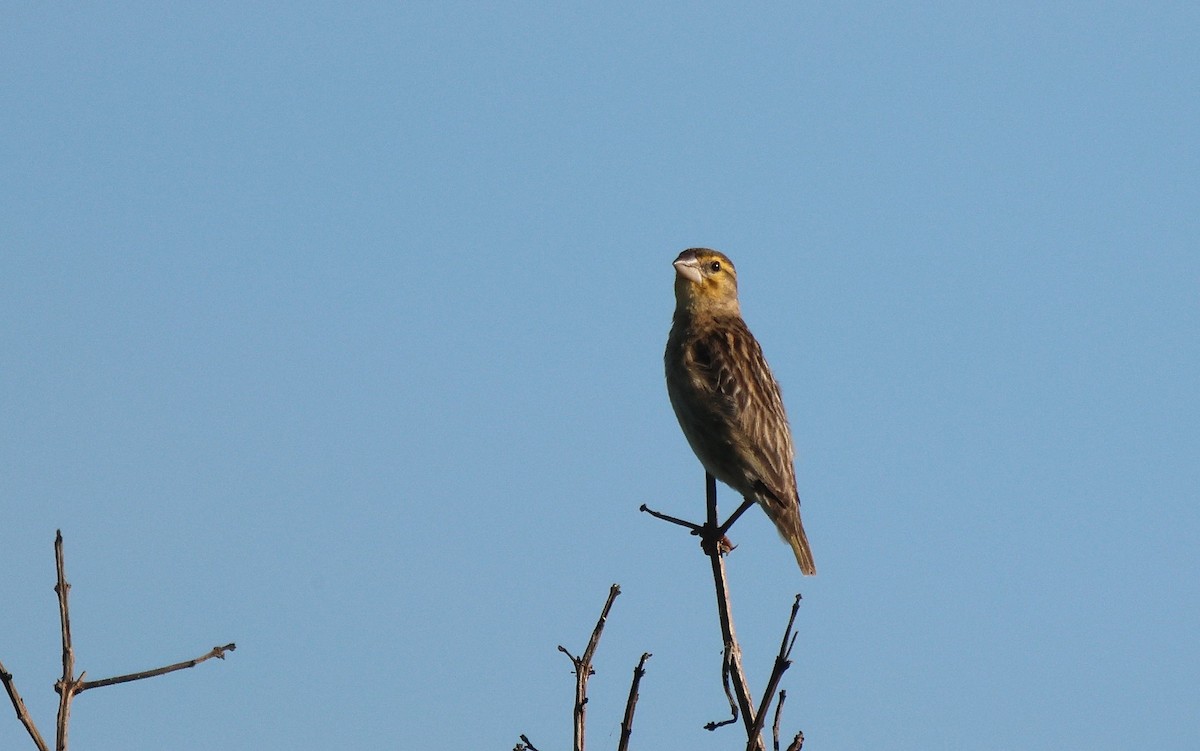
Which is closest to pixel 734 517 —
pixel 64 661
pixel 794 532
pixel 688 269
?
pixel 794 532

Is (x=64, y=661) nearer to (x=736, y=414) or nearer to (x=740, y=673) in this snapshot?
(x=740, y=673)

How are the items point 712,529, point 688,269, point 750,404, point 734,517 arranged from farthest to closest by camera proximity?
point 688,269, point 750,404, point 734,517, point 712,529

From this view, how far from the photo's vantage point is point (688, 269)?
1037 centimetres

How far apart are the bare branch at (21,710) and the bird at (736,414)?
6069 mm

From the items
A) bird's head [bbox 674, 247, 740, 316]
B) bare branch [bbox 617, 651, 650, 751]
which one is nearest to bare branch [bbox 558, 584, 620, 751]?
bare branch [bbox 617, 651, 650, 751]

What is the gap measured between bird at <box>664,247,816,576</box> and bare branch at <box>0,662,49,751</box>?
19.9 ft

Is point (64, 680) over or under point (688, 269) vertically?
under

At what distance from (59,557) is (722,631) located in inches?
92.7

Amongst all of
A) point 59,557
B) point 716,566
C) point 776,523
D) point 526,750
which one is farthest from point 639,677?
point 776,523

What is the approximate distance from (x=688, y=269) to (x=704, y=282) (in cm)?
20

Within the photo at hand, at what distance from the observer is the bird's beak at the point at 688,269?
34.0ft

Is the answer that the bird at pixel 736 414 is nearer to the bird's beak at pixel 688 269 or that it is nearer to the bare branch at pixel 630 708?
the bird's beak at pixel 688 269

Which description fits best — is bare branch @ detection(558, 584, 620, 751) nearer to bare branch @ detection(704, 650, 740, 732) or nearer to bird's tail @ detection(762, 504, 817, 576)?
bare branch @ detection(704, 650, 740, 732)

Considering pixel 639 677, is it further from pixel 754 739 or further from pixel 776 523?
pixel 776 523
